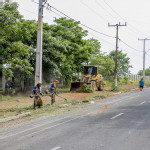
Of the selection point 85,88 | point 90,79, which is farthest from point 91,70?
point 85,88

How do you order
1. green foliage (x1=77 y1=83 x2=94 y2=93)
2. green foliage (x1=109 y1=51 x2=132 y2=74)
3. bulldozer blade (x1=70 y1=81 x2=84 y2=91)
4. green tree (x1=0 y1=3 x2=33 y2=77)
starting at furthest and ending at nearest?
green foliage (x1=109 y1=51 x2=132 y2=74)
bulldozer blade (x1=70 y1=81 x2=84 y2=91)
green foliage (x1=77 y1=83 x2=94 y2=93)
green tree (x1=0 y1=3 x2=33 y2=77)

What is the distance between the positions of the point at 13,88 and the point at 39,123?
16533 millimetres

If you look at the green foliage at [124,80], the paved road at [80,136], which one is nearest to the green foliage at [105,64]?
the green foliage at [124,80]

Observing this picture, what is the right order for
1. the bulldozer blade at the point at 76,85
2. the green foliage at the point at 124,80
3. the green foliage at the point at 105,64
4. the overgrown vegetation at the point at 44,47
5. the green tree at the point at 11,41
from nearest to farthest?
the green tree at the point at 11,41 → the overgrown vegetation at the point at 44,47 → the bulldozer blade at the point at 76,85 → the green foliage at the point at 105,64 → the green foliage at the point at 124,80

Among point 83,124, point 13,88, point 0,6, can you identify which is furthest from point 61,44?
point 83,124

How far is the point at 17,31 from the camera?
1880cm

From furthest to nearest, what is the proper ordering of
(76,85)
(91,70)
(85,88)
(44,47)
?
1. (91,70)
2. (76,85)
3. (85,88)
4. (44,47)

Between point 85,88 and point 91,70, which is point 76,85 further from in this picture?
point 91,70

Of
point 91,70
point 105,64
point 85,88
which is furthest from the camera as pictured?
point 105,64

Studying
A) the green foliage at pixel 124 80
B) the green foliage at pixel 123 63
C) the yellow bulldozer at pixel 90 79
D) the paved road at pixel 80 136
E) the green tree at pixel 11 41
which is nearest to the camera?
the paved road at pixel 80 136

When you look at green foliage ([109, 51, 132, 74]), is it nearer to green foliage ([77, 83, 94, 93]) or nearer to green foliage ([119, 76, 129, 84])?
green foliage ([119, 76, 129, 84])

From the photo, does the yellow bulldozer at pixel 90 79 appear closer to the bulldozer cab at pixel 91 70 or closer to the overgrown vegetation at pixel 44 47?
the bulldozer cab at pixel 91 70

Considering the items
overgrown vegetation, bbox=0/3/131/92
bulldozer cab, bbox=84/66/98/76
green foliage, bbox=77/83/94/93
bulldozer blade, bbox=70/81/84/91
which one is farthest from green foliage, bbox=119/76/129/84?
green foliage, bbox=77/83/94/93

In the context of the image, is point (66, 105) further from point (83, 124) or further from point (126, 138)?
point (126, 138)
